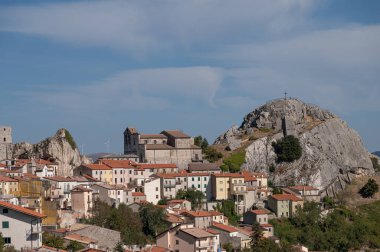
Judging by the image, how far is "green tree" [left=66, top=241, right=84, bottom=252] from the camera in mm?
55156

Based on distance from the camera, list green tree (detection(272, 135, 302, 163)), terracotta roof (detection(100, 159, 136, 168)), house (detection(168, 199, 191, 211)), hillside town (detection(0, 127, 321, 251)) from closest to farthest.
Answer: hillside town (detection(0, 127, 321, 251)) → house (detection(168, 199, 191, 211)) → terracotta roof (detection(100, 159, 136, 168)) → green tree (detection(272, 135, 302, 163))

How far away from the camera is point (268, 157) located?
106875mm

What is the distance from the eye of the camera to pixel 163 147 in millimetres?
96562

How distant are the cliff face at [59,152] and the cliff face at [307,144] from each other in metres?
26.3

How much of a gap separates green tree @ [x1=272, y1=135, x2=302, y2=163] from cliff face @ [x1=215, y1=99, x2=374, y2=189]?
724 mm

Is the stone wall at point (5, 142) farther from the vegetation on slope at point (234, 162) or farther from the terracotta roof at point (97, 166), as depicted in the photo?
the vegetation on slope at point (234, 162)

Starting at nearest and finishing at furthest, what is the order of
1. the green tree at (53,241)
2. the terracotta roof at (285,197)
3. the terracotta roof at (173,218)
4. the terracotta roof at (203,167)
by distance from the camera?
the green tree at (53,241) → the terracotta roof at (173,218) → the terracotta roof at (285,197) → the terracotta roof at (203,167)

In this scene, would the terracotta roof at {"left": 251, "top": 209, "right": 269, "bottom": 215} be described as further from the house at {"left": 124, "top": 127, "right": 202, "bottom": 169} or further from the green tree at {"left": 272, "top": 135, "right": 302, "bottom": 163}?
the green tree at {"left": 272, "top": 135, "right": 302, "bottom": 163}

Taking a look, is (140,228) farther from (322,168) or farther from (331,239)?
(322,168)

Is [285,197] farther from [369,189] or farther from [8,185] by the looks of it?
[8,185]

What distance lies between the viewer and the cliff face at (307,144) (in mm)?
105181

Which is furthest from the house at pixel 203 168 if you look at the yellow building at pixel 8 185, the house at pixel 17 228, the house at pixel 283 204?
the house at pixel 17 228

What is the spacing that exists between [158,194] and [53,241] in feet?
97.8

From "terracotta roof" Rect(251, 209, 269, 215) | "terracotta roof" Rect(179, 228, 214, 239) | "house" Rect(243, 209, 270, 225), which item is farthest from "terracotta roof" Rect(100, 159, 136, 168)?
"terracotta roof" Rect(179, 228, 214, 239)
